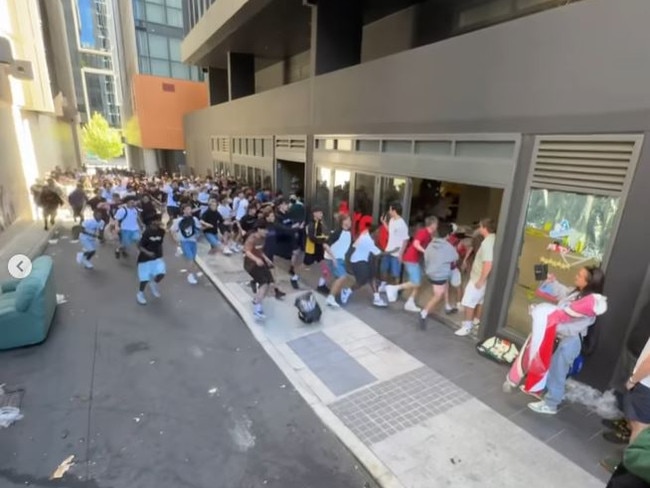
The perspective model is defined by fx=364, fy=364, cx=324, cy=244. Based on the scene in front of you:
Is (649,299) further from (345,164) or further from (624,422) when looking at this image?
(345,164)

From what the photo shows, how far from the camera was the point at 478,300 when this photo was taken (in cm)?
579

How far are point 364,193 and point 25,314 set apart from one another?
21.2 ft

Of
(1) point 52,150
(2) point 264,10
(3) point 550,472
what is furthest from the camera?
(1) point 52,150

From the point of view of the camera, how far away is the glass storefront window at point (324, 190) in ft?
31.1

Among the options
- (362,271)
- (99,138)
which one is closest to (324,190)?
(362,271)

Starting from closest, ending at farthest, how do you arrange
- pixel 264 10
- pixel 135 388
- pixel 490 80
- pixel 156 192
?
pixel 135 388, pixel 490 80, pixel 264 10, pixel 156 192

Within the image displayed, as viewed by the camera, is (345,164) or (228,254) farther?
(228,254)

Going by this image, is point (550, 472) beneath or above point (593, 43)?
beneath

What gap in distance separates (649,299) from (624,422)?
1369 mm

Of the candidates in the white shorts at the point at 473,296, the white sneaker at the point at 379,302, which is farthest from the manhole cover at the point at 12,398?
the white shorts at the point at 473,296

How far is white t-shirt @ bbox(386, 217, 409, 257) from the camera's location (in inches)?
267

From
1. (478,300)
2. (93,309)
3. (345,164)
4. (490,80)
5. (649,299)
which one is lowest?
(93,309)

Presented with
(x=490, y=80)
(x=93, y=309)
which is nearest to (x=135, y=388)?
(x=93, y=309)

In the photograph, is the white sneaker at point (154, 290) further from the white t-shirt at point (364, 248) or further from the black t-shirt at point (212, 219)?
the white t-shirt at point (364, 248)
